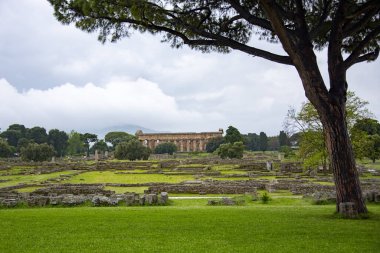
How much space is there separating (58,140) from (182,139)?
4045cm

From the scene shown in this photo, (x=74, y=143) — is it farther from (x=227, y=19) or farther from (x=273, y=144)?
(x=227, y=19)

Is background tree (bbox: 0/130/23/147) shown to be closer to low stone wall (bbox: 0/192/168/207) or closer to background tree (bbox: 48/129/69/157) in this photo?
background tree (bbox: 48/129/69/157)

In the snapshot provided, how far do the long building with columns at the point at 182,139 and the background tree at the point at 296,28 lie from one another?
112 meters

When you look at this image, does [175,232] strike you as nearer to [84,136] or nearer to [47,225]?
[47,225]

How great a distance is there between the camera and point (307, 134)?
129ft

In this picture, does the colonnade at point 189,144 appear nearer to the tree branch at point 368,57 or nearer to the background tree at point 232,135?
the background tree at point 232,135

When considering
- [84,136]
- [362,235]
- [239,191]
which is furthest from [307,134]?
[84,136]

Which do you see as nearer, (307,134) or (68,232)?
(68,232)

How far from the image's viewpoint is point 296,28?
38.4 ft

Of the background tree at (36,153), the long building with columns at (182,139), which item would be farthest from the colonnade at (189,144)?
the background tree at (36,153)

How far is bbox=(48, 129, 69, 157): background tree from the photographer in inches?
4040

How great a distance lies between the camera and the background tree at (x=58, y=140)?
10262cm

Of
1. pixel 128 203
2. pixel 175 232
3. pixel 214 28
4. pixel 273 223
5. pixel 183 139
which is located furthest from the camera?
pixel 183 139

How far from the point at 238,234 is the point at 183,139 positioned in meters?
119
